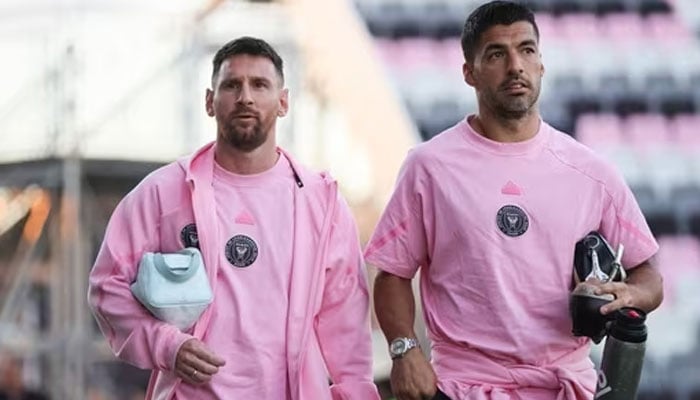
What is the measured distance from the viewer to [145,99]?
901cm

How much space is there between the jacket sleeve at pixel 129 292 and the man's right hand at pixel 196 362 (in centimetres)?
2

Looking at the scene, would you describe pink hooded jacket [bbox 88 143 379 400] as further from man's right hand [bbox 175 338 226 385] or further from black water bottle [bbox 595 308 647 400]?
black water bottle [bbox 595 308 647 400]

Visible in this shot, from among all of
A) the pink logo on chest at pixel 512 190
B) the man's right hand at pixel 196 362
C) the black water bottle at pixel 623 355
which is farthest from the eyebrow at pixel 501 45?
the man's right hand at pixel 196 362

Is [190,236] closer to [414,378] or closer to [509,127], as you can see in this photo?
[414,378]

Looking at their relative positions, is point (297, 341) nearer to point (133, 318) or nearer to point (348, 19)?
point (133, 318)

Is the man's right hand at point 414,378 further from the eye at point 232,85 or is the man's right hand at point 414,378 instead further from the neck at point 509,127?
the eye at point 232,85

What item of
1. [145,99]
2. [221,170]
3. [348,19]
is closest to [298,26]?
[348,19]

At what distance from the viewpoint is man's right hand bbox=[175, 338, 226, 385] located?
3.12m

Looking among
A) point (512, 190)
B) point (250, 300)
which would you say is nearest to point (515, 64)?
point (512, 190)

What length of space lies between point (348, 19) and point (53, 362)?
2467mm

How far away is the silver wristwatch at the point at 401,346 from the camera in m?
3.23

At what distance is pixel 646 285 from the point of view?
3.21 m

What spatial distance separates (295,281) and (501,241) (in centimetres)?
44

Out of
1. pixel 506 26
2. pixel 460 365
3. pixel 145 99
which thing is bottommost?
pixel 460 365
